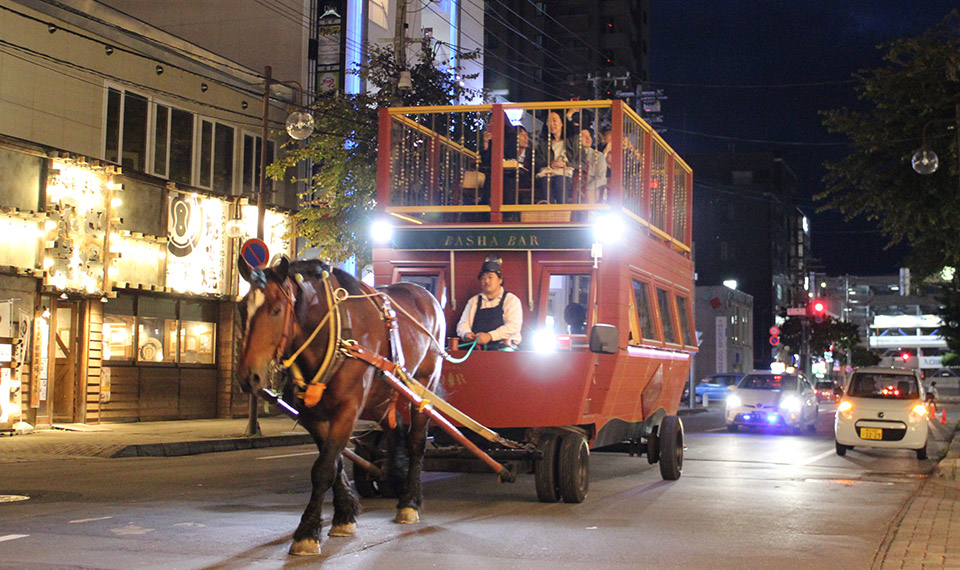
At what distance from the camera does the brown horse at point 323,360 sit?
760 centimetres

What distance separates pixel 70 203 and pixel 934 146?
1753cm

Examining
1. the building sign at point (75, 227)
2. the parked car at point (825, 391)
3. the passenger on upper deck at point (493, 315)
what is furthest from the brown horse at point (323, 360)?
the parked car at point (825, 391)

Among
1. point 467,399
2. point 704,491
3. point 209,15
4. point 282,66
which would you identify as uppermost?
point 209,15

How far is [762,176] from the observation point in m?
96.0

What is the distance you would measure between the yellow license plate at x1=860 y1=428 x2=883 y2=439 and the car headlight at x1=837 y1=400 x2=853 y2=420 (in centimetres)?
33

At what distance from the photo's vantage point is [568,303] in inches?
447

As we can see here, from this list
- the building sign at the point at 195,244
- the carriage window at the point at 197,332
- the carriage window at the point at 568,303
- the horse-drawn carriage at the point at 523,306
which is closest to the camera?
the horse-drawn carriage at the point at 523,306

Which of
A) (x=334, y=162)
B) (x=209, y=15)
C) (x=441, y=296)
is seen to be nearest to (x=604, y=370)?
(x=441, y=296)

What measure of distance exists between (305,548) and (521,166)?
587cm

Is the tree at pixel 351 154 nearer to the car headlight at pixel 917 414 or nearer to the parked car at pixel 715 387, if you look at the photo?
the car headlight at pixel 917 414

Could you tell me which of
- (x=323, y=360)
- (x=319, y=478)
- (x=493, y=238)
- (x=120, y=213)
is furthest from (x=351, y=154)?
(x=319, y=478)

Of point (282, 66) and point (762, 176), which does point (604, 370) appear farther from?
point (762, 176)

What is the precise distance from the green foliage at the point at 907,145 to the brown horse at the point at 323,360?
43.0 ft

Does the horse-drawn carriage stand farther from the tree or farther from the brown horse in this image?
the tree
